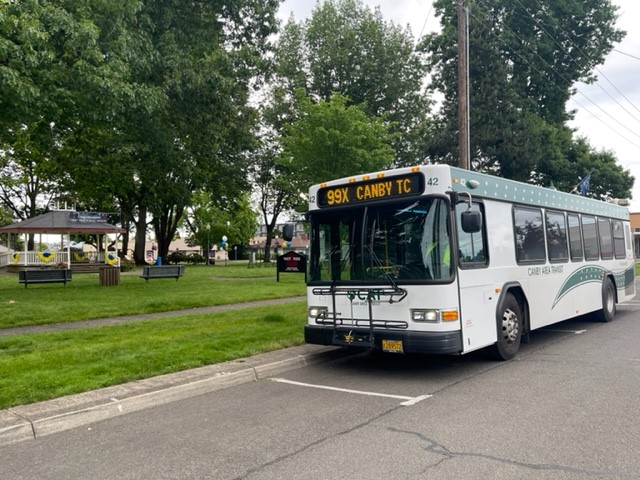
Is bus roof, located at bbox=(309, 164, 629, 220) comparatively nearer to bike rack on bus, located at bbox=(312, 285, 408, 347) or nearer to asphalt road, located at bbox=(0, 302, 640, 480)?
bike rack on bus, located at bbox=(312, 285, 408, 347)

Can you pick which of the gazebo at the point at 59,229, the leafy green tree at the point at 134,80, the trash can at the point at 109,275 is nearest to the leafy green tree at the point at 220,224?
the gazebo at the point at 59,229

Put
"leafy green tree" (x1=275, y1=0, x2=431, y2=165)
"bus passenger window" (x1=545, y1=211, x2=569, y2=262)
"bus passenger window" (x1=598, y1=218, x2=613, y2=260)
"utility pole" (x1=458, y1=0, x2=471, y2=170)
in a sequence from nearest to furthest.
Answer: "bus passenger window" (x1=545, y1=211, x2=569, y2=262) < "bus passenger window" (x1=598, y1=218, x2=613, y2=260) < "utility pole" (x1=458, y1=0, x2=471, y2=170) < "leafy green tree" (x1=275, y1=0, x2=431, y2=165)

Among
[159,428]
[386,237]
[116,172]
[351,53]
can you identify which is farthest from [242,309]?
[351,53]

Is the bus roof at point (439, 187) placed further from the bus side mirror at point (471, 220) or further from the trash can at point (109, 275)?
the trash can at point (109, 275)

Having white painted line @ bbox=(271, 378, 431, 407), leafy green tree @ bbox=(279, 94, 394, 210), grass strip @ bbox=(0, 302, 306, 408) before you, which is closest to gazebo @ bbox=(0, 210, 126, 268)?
leafy green tree @ bbox=(279, 94, 394, 210)

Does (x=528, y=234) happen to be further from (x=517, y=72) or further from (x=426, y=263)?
(x=517, y=72)

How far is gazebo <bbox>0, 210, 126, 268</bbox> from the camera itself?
34.1m

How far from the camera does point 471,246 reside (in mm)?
7516

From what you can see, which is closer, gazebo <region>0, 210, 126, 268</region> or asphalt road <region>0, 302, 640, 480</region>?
asphalt road <region>0, 302, 640, 480</region>

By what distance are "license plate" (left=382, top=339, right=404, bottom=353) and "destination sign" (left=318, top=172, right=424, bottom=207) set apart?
1947 mm

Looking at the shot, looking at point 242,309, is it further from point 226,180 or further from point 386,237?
point 226,180

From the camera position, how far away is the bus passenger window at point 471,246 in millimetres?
7219

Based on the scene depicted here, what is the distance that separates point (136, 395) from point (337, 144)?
59.2ft

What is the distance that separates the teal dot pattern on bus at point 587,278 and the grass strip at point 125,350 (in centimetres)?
506
